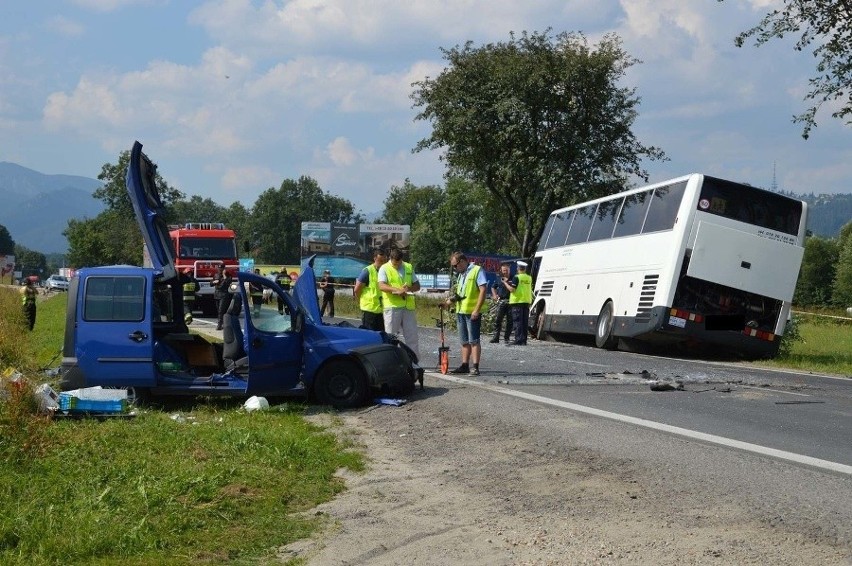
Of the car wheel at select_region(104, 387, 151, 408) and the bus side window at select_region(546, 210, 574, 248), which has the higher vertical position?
the bus side window at select_region(546, 210, 574, 248)

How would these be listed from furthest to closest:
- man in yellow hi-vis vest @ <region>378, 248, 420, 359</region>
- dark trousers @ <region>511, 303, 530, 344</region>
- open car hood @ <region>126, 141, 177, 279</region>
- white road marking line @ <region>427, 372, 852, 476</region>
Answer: dark trousers @ <region>511, 303, 530, 344</region> < man in yellow hi-vis vest @ <region>378, 248, 420, 359</region> < open car hood @ <region>126, 141, 177, 279</region> < white road marking line @ <region>427, 372, 852, 476</region>

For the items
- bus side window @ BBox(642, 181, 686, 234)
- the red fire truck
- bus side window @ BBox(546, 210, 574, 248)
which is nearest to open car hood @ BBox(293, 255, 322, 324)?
bus side window @ BBox(642, 181, 686, 234)

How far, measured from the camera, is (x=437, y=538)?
6441 millimetres

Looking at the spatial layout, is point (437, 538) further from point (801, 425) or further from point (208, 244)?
point (208, 244)

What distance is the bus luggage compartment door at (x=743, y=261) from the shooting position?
21219 millimetres

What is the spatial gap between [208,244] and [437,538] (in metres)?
35.0

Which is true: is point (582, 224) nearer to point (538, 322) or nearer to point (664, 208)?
point (538, 322)

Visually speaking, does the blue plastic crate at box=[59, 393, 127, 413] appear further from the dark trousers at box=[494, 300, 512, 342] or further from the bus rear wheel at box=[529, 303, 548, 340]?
the bus rear wheel at box=[529, 303, 548, 340]

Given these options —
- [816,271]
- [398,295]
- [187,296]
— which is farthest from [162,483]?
[816,271]

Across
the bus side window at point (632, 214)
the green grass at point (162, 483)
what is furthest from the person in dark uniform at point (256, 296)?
the bus side window at point (632, 214)

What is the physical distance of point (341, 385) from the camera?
12.6m

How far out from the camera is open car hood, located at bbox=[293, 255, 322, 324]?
41.9 ft

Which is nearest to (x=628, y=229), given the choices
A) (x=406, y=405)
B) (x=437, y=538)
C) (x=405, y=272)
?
(x=405, y=272)

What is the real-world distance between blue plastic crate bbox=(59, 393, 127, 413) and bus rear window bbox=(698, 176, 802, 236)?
13.3 m
